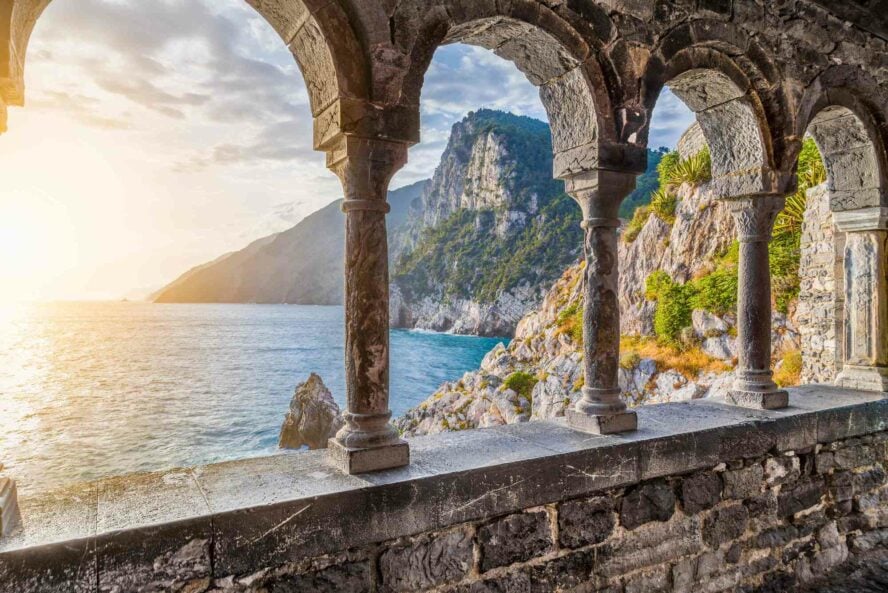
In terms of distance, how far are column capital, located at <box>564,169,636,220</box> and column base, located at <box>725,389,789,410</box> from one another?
1.76 m

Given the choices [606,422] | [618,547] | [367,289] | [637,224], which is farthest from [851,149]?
[637,224]

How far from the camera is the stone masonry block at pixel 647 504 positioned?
10.3ft

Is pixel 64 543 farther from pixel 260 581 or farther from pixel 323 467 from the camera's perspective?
pixel 323 467

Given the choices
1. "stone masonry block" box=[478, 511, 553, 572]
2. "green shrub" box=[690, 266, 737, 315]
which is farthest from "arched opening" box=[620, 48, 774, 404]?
"stone masonry block" box=[478, 511, 553, 572]

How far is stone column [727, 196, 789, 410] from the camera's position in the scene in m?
4.24

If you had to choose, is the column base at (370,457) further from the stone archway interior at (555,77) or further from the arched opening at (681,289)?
the arched opening at (681,289)

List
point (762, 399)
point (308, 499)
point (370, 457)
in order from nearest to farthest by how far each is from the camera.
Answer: point (308, 499) → point (370, 457) → point (762, 399)

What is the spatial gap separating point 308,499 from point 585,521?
148 cm

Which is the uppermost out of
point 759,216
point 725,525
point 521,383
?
point 759,216

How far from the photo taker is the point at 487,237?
69.0 m

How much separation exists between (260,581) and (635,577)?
2.01 meters

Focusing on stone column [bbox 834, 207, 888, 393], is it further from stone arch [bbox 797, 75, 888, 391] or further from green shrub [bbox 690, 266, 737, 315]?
green shrub [bbox 690, 266, 737, 315]

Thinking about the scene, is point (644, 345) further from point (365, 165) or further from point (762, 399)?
point (365, 165)

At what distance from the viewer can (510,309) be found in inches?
2462
